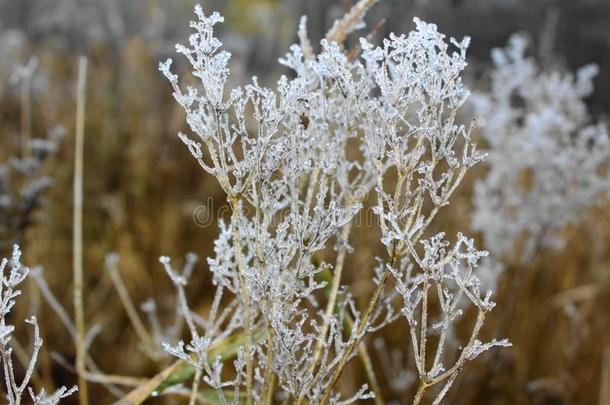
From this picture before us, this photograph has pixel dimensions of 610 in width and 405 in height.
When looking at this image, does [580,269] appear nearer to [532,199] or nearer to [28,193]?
[532,199]

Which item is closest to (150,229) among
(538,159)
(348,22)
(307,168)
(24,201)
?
(24,201)

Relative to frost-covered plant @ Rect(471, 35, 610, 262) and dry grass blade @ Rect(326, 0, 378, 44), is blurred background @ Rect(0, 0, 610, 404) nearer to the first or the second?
frost-covered plant @ Rect(471, 35, 610, 262)

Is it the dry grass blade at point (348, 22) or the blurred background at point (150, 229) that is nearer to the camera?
the dry grass blade at point (348, 22)

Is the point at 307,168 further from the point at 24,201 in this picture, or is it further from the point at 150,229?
the point at 150,229

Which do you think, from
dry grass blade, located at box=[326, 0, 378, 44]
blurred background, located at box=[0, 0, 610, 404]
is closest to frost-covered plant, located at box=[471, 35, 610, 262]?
blurred background, located at box=[0, 0, 610, 404]

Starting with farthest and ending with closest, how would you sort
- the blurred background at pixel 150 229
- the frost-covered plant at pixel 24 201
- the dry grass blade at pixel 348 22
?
the blurred background at pixel 150 229
the frost-covered plant at pixel 24 201
the dry grass blade at pixel 348 22

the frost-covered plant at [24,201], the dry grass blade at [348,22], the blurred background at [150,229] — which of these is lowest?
the frost-covered plant at [24,201]

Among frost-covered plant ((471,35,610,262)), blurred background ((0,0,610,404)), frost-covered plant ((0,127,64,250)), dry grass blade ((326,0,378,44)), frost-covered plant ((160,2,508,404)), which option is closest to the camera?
frost-covered plant ((160,2,508,404))

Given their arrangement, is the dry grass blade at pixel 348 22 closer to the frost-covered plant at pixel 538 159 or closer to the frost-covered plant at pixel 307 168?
the frost-covered plant at pixel 307 168

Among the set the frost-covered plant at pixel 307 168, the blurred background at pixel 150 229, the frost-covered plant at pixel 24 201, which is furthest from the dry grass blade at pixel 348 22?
the frost-covered plant at pixel 24 201
